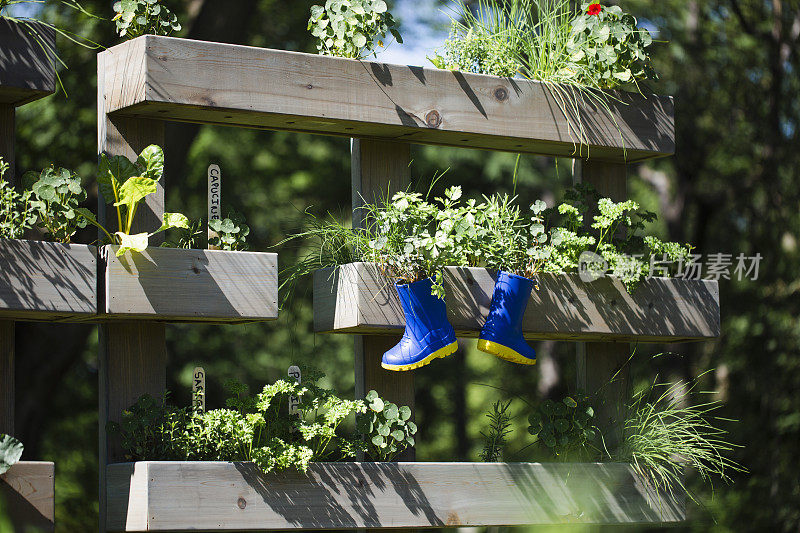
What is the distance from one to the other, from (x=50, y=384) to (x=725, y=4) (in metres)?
5.34

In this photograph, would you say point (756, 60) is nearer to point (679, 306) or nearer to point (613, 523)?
point (679, 306)

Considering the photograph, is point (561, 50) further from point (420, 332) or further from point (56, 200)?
point (56, 200)

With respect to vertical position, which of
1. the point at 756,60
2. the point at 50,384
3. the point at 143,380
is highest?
the point at 756,60

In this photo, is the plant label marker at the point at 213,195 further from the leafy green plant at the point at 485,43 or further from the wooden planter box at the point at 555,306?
the leafy green plant at the point at 485,43

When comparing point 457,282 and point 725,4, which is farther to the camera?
point 725,4

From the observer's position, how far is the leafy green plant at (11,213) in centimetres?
240

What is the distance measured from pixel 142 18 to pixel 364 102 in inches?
24.2

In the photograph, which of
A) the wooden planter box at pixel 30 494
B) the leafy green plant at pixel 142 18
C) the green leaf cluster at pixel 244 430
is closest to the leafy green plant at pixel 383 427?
the green leaf cluster at pixel 244 430

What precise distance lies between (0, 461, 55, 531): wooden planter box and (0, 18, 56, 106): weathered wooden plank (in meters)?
0.88

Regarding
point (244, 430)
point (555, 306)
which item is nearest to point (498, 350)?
point (555, 306)

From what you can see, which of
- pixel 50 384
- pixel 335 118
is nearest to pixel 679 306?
pixel 335 118

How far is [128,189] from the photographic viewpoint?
249cm

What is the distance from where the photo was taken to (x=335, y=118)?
275cm

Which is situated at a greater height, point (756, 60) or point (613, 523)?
point (756, 60)
